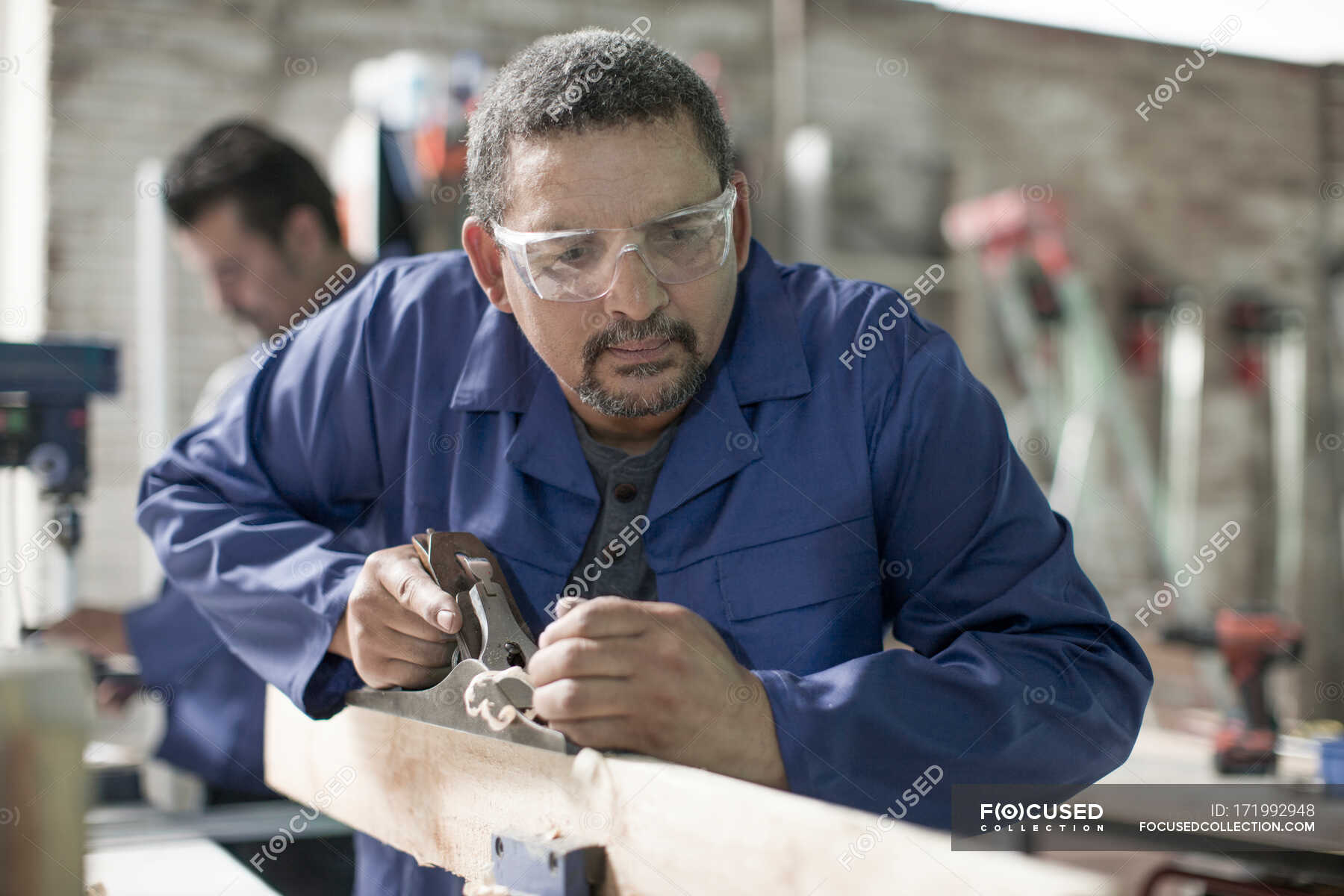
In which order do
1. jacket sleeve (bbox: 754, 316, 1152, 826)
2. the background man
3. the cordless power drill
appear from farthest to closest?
the background man, the cordless power drill, jacket sleeve (bbox: 754, 316, 1152, 826)

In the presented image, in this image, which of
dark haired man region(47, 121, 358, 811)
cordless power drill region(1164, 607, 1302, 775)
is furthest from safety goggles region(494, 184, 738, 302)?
cordless power drill region(1164, 607, 1302, 775)

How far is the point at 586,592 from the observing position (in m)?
1.43

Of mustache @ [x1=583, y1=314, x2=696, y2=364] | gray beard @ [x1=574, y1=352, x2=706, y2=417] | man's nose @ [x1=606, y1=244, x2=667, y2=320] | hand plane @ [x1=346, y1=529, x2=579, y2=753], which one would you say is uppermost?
man's nose @ [x1=606, y1=244, x2=667, y2=320]

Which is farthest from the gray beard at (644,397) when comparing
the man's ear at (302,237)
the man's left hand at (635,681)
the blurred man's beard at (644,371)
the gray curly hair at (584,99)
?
the man's ear at (302,237)

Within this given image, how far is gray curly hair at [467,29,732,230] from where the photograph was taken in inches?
49.2

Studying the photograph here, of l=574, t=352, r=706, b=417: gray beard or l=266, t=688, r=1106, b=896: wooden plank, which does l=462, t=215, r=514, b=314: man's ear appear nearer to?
l=574, t=352, r=706, b=417: gray beard

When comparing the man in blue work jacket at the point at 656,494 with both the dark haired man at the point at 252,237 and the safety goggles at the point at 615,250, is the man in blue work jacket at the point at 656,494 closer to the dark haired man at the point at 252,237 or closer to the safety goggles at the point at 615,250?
the safety goggles at the point at 615,250

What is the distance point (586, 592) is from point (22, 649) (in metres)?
0.71

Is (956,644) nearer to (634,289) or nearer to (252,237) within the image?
(634,289)

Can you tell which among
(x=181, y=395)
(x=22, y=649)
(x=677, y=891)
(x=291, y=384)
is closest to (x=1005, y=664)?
(x=677, y=891)

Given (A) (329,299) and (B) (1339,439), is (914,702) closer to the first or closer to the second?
(A) (329,299)

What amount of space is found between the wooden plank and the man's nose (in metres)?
0.48

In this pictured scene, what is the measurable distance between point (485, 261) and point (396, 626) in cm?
49

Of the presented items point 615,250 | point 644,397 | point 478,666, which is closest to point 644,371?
point 644,397
